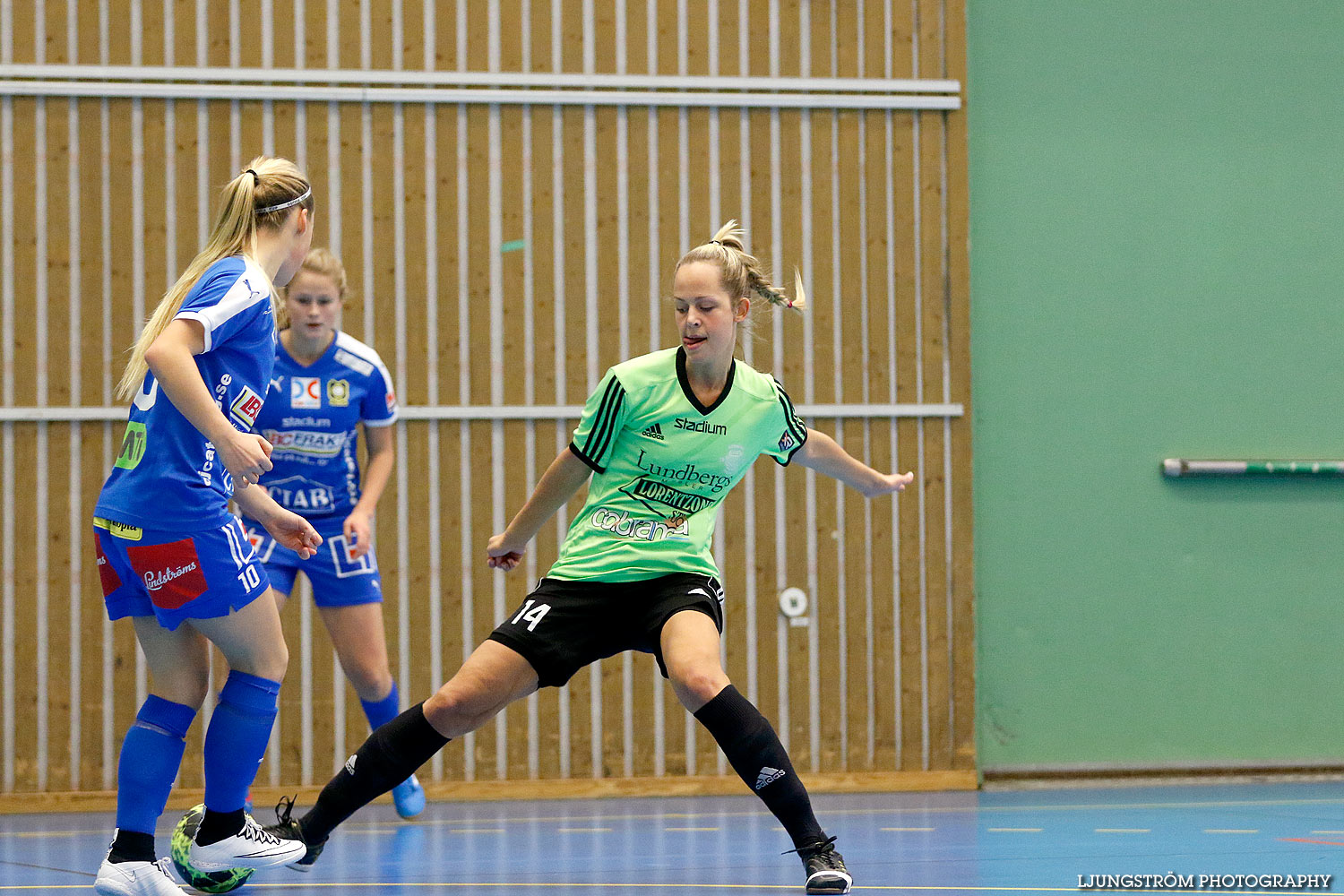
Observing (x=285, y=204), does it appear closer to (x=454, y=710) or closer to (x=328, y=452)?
(x=454, y=710)

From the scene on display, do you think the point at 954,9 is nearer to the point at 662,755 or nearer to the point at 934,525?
the point at 934,525

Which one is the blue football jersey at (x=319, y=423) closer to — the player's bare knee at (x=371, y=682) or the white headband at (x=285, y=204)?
the player's bare knee at (x=371, y=682)

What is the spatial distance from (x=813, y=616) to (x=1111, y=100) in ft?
9.12

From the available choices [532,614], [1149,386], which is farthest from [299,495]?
[1149,386]

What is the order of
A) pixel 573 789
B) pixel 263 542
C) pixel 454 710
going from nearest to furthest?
pixel 454 710 < pixel 263 542 < pixel 573 789

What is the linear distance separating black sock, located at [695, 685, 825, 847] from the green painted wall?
133 inches

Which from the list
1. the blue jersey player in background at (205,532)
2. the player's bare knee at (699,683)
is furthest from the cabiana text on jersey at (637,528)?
the blue jersey player in background at (205,532)

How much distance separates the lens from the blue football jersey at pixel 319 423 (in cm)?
459

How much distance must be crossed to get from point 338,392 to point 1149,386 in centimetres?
379

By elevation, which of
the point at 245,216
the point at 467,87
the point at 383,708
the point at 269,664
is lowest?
the point at 383,708

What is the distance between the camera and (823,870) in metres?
3.06

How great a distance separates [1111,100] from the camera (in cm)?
651

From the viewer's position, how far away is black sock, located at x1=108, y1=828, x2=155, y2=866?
9.91 ft

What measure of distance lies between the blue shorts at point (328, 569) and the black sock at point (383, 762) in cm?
136
